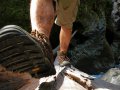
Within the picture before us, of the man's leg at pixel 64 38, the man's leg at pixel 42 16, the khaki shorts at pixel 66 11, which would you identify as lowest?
the man's leg at pixel 64 38

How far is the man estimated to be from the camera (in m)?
2.42

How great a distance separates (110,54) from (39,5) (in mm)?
5952

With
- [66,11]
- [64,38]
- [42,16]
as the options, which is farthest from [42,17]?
[64,38]

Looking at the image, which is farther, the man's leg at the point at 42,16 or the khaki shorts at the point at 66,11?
the khaki shorts at the point at 66,11

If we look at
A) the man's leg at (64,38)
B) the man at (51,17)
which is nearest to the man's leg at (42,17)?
the man at (51,17)

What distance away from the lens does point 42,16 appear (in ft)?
8.12

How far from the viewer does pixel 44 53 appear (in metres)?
2.07

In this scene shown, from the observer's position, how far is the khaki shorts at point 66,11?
3066 millimetres

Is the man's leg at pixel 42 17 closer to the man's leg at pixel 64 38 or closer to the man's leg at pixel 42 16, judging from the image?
the man's leg at pixel 42 16

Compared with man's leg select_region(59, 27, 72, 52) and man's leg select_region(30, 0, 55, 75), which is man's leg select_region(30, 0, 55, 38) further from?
man's leg select_region(59, 27, 72, 52)

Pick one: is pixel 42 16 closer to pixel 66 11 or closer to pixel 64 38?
pixel 66 11

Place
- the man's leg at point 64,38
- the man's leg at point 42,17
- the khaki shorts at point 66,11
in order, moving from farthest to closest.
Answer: the man's leg at point 64,38 → the khaki shorts at point 66,11 → the man's leg at point 42,17

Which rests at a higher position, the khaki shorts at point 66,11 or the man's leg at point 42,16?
the man's leg at point 42,16

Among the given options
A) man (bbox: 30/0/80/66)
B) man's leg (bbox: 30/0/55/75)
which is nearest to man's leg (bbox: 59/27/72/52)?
man (bbox: 30/0/80/66)
